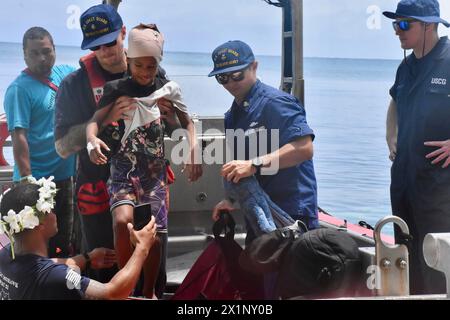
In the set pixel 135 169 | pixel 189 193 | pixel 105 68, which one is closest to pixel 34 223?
pixel 135 169

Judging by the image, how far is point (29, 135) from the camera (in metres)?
3.54

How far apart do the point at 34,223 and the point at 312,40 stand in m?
1.45

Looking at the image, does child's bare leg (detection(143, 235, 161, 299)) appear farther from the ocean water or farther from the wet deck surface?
the ocean water

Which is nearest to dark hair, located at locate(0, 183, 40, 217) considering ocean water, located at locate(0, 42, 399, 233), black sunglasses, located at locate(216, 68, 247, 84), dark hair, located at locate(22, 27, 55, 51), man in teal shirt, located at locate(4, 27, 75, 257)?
man in teal shirt, located at locate(4, 27, 75, 257)

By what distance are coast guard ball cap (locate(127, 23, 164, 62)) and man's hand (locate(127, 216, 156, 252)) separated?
23.9 inches

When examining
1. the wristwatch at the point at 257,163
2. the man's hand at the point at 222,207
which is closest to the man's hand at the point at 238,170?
the wristwatch at the point at 257,163

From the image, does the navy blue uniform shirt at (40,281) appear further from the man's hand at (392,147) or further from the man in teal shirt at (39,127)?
the man's hand at (392,147)

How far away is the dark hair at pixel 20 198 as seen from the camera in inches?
130

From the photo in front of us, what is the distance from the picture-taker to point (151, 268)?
3463 millimetres

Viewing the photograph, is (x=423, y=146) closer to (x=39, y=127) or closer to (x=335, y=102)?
(x=335, y=102)

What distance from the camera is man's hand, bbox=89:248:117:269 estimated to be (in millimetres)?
3443

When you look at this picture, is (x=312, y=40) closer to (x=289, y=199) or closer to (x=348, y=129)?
(x=348, y=129)

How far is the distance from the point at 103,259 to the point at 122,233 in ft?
0.52
